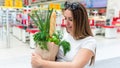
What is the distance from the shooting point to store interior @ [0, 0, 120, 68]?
3.61 meters

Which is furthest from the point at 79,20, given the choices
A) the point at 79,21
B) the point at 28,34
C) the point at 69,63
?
the point at 28,34

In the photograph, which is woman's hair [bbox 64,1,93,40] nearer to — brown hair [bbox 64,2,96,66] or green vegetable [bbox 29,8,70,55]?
brown hair [bbox 64,2,96,66]

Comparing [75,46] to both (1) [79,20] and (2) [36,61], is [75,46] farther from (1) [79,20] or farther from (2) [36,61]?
(2) [36,61]

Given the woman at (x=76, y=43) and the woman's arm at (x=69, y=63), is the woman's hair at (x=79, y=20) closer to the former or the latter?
the woman at (x=76, y=43)

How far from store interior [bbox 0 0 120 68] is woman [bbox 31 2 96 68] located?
166 mm

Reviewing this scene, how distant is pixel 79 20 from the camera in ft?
3.50

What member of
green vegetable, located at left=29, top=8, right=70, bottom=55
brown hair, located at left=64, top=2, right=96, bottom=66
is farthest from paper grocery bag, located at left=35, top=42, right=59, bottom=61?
brown hair, located at left=64, top=2, right=96, bottom=66

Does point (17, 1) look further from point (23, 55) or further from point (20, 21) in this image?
point (23, 55)

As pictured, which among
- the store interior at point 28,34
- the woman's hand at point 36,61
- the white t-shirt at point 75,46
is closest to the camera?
the woman's hand at point 36,61

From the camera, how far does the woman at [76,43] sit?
992mm

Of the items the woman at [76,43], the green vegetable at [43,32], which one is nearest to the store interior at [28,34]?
the green vegetable at [43,32]

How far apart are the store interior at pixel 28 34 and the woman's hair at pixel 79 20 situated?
0.56 ft

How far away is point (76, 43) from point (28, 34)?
483 cm

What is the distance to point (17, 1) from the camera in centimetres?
776
